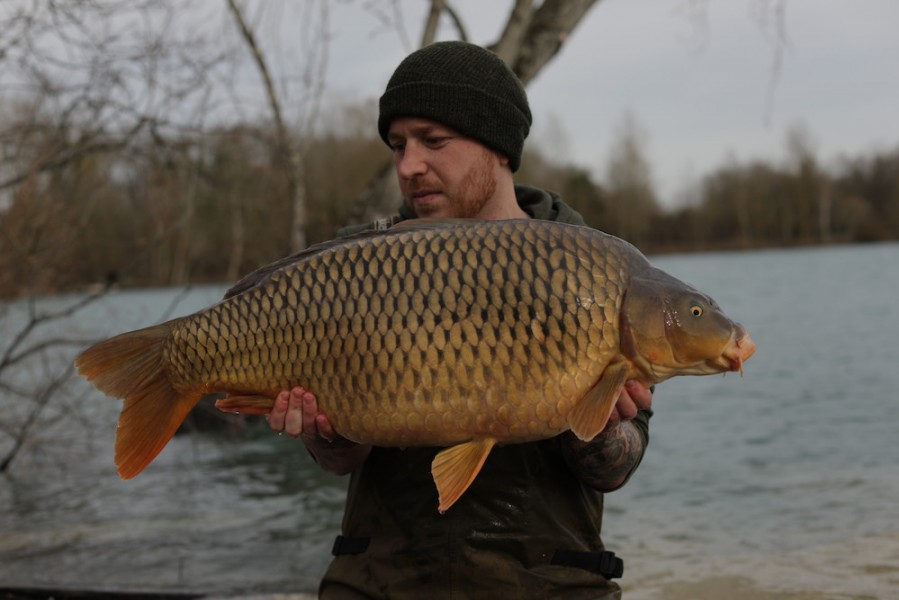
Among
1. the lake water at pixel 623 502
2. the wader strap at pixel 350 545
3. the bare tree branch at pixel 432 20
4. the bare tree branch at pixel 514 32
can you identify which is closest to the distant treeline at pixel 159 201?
the lake water at pixel 623 502

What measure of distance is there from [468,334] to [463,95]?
845 mm

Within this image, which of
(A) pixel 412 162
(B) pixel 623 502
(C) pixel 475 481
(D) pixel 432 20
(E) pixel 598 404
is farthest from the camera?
(B) pixel 623 502

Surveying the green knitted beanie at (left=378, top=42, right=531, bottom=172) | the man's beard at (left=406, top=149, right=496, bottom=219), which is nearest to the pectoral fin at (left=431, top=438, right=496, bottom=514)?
the man's beard at (left=406, top=149, right=496, bottom=219)

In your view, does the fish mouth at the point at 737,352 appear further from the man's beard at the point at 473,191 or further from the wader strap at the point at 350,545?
the wader strap at the point at 350,545

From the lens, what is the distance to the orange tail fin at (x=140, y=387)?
2203mm

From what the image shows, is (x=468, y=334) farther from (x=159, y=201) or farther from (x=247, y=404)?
(x=159, y=201)

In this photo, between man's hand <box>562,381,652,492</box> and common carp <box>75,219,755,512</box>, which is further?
man's hand <box>562,381,652,492</box>

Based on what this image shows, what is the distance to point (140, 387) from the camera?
222cm

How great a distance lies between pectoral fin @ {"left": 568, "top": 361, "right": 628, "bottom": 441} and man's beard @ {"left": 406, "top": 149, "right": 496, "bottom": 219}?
28.9 inches

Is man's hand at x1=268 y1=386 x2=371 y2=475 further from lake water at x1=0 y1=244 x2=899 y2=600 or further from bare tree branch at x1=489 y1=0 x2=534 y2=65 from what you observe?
bare tree branch at x1=489 y1=0 x2=534 y2=65

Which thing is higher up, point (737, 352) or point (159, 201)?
point (159, 201)

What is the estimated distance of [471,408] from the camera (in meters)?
1.97

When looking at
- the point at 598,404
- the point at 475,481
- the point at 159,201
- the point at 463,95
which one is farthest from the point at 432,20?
the point at 598,404

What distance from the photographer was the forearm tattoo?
2.24 m
